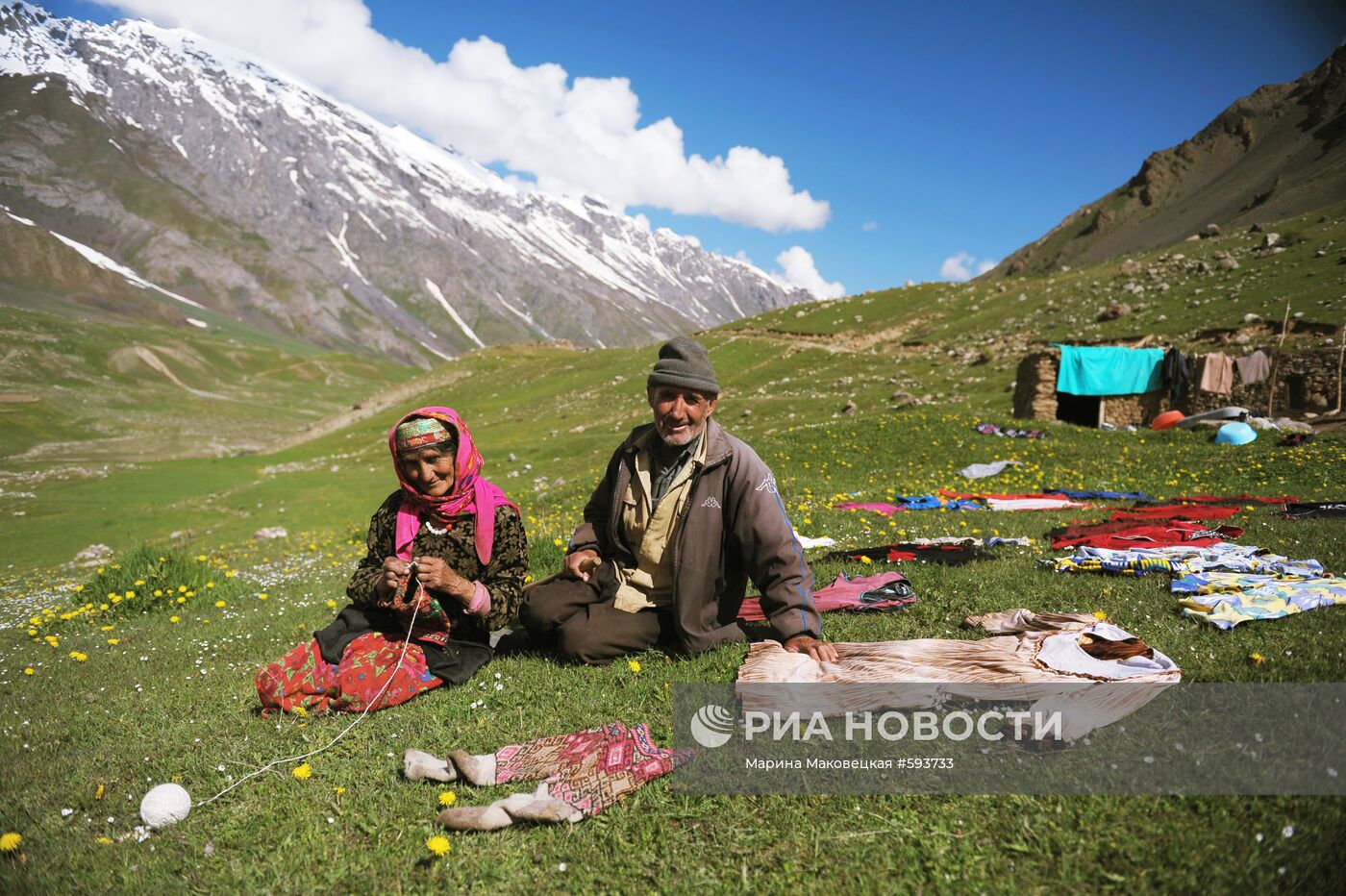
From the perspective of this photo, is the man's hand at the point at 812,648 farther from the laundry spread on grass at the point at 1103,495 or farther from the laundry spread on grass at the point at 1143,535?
the laundry spread on grass at the point at 1103,495

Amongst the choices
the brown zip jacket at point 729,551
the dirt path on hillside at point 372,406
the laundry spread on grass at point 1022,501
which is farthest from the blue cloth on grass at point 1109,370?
the dirt path on hillside at point 372,406

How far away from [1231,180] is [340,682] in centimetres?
13927

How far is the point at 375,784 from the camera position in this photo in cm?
381

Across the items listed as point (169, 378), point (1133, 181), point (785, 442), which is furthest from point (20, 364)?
point (1133, 181)

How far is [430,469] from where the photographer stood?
193 inches

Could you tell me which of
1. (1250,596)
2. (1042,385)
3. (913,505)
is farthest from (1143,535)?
(1042,385)

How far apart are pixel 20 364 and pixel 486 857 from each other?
121 metres

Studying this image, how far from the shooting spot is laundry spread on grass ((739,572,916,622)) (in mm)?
5863

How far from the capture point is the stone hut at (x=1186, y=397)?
1941 centimetres

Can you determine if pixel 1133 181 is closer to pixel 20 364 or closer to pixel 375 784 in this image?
pixel 375 784

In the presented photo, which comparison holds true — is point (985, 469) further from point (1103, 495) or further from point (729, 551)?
point (729, 551)

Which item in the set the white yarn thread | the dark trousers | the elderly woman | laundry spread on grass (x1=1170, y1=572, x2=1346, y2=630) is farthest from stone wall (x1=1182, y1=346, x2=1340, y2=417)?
the white yarn thread

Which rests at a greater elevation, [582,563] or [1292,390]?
[1292,390]

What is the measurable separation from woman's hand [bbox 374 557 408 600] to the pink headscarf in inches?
12.4
